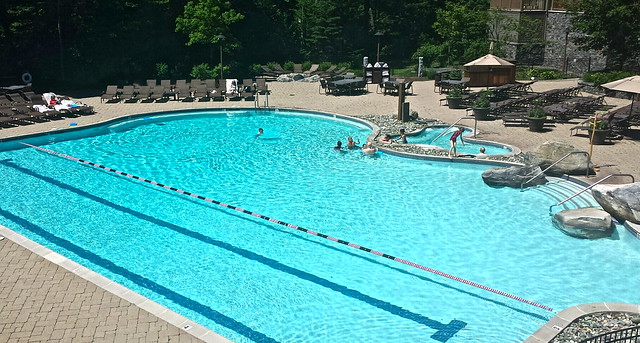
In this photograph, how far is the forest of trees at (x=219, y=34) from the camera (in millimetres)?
30688

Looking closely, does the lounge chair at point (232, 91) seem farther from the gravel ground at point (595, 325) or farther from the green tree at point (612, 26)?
the gravel ground at point (595, 325)

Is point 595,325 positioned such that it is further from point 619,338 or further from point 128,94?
point 128,94

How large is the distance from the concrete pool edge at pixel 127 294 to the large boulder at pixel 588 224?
8.70 meters

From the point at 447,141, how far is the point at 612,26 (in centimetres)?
1403

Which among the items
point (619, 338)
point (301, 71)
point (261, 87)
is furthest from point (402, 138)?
point (301, 71)

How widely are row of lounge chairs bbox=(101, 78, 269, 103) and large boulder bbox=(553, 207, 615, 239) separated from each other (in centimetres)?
1844

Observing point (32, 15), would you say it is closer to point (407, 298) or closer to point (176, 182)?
point (176, 182)

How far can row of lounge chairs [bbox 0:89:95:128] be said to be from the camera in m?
23.9

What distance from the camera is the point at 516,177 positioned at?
16.3 metres

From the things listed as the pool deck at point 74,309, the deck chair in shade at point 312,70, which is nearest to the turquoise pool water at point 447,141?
the pool deck at point 74,309

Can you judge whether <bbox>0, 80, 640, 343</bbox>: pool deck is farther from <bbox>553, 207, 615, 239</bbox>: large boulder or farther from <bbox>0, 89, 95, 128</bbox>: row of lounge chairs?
<bbox>0, 89, 95, 128</bbox>: row of lounge chairs

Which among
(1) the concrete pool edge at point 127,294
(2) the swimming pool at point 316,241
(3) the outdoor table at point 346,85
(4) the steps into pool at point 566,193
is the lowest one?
(2) the swimming pool at point 316,241

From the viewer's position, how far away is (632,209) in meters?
13.1

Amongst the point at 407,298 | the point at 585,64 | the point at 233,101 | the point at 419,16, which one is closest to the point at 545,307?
the point at 407,298
